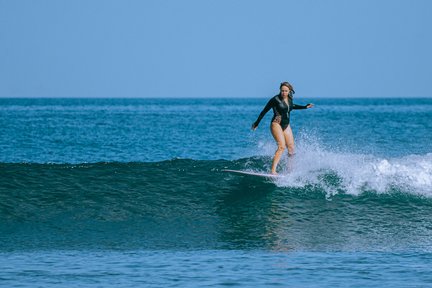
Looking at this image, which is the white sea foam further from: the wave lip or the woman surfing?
the woman surfing

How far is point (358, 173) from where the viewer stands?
18.0m

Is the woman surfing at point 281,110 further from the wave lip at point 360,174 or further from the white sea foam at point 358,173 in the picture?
the wave lip at point 360,174

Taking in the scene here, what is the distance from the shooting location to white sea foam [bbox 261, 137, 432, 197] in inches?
683

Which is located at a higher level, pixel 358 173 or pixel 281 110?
→ pixel 281 110

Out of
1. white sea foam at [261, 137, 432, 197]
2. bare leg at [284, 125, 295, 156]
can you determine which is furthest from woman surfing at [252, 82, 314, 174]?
white sea foam at [261, 137, 432, 197]

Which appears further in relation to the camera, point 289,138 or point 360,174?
point 360,174

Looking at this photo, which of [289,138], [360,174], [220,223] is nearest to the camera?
[220,223]

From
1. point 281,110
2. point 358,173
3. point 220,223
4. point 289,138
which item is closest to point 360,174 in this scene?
point 358,173

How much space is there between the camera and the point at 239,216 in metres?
15.5

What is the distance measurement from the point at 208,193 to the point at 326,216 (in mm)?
2713

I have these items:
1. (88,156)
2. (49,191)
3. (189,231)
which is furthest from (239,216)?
(88,156)

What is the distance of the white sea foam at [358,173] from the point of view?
17344mm

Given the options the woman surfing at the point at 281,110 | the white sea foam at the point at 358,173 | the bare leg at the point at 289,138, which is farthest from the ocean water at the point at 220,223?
the woman surfing at the point at 281,110

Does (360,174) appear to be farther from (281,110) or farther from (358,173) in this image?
(281,110)
